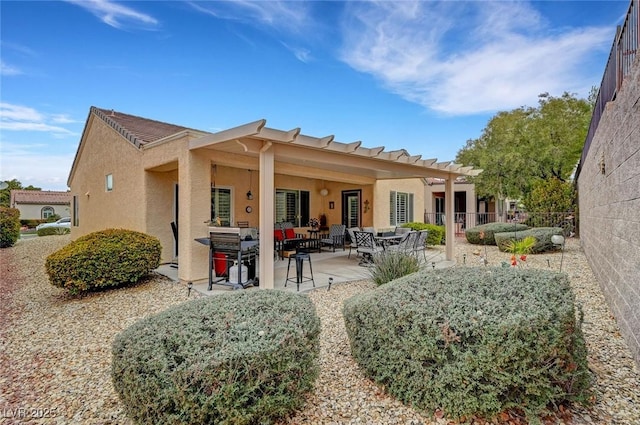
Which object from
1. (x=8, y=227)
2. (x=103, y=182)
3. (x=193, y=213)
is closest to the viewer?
(x=193, y=213)

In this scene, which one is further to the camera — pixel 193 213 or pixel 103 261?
pixel 193 213

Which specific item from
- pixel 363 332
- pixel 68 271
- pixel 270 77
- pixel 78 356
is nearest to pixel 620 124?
pixel 363 332

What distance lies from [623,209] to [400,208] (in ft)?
37.0

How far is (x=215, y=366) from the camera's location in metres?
2.07

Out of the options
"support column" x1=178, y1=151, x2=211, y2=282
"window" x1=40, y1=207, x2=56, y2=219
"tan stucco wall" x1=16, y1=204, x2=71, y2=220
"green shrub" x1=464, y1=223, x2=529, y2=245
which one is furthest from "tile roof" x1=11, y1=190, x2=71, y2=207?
"green shrub" x1=464, y1=223, x2=529, y2=245

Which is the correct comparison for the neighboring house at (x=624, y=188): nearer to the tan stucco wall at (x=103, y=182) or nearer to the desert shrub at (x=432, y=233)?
the desert shrub at (x=432, y=233)

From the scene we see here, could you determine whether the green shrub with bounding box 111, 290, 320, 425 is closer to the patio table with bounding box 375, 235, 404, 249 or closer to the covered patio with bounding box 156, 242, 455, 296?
the covered patio with bounding box 156, 242, 455, 296

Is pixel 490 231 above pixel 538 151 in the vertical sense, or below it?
below

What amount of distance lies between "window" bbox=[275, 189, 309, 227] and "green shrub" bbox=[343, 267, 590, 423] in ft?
31.8

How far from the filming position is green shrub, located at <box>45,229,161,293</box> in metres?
6.06

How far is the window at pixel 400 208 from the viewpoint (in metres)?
14.9

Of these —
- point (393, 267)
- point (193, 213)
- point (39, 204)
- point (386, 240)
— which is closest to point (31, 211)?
point (39, 204)

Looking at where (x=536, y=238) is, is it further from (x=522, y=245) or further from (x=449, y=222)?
(x=449, y=222)

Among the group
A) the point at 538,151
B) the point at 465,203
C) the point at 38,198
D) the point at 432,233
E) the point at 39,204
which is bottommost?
the point at 432,233
